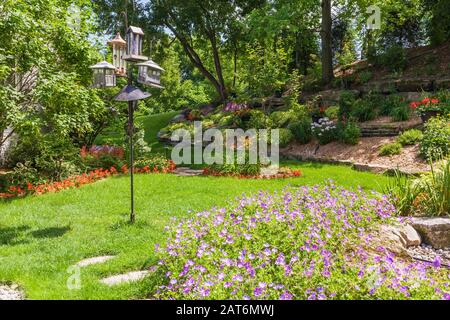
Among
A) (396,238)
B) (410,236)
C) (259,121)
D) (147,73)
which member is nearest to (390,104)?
(259,121)

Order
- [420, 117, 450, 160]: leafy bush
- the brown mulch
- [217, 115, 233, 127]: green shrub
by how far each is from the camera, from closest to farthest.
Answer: [420, 117, 450, 160]: leafy bush → the brown mulch → [217, 115, 233, 127]: green shrub

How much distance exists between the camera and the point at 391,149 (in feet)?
32.4

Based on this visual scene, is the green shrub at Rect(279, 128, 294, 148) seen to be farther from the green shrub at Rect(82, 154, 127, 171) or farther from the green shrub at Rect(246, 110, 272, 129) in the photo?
the green shrub at Rect(82, 154, 127, 171)

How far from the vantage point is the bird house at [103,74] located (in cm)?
566

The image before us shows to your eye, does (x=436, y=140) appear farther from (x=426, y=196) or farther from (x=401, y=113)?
(x=426, y=196)

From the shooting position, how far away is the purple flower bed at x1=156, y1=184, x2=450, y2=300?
10.1 feet

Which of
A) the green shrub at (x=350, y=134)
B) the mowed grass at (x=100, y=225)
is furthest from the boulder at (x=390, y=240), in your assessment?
the green shrub at (x=350, y=134)

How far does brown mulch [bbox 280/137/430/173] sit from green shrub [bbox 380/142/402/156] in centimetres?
11

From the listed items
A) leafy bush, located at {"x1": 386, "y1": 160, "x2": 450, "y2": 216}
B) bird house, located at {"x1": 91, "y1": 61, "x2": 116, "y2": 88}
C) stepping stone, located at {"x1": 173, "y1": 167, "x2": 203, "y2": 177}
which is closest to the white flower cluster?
stepping stone, located at {"x1": 173, "y1": 167, "x2": 203, "y2": 177}

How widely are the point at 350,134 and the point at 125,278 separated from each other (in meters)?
8.74

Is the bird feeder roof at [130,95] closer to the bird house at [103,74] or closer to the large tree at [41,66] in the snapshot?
the bird house at [103,74]
